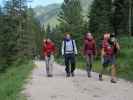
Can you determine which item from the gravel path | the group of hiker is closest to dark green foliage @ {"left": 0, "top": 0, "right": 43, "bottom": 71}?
the group of hiker

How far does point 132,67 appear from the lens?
30.1 m

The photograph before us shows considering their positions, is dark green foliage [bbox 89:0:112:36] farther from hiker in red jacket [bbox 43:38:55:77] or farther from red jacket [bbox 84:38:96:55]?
red jacket [bbox 84:38:96:55]

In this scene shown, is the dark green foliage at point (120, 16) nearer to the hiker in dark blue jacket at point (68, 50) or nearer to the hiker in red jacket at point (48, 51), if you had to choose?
the hiker in red jacket at point (48, 51)

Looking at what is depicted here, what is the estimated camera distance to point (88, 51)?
22.2 m

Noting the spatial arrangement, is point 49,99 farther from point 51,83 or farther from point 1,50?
point 1,50

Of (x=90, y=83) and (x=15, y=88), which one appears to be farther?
(x=90, y=83)

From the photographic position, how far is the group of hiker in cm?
2031

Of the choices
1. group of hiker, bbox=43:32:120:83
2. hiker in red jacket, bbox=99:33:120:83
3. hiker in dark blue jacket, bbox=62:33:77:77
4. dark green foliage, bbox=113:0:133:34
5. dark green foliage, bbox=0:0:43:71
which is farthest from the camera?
dark green foliage, bbox=0:0:43:71

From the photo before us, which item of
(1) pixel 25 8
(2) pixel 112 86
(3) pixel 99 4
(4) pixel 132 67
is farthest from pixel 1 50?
(2) pixel 112 86

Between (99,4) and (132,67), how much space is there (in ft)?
121

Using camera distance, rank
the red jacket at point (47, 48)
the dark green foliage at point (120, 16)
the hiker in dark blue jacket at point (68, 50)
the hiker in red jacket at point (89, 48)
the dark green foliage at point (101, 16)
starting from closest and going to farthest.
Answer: the hiker in red jacket at point (89, 48) → the hiker in dark blue jacket at point (68, 50) → the red jacket at point (47, 48) → the dark green foliage at point (101, 16) → the dark green foliage at point (120, 16)

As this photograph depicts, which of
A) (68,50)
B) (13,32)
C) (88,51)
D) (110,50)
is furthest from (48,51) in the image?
(13,32)

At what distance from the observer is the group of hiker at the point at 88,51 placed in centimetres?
2031

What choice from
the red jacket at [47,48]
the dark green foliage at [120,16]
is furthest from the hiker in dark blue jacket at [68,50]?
the dark green foliage at [120,16]
